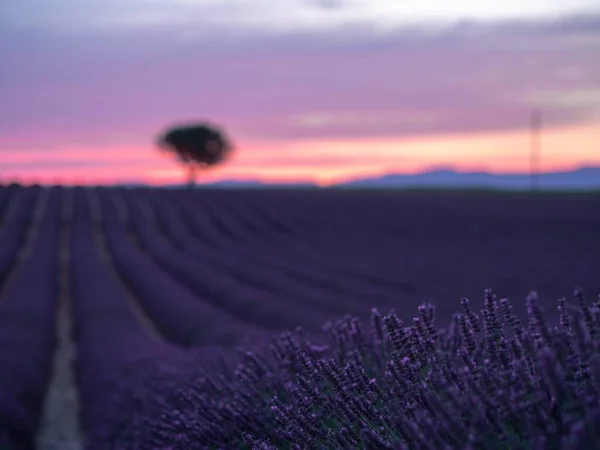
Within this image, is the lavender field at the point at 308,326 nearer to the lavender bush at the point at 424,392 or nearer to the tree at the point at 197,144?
the lavender bush at the point at 424,392

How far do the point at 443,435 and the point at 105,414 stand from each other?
494 cm

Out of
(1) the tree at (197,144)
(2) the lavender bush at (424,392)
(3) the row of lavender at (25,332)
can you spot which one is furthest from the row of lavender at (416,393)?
(1) the tree at (197,144)

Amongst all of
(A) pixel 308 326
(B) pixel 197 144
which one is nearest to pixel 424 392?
(A) pixel 308 326

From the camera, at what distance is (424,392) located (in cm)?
269

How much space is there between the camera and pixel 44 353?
11.4 meters

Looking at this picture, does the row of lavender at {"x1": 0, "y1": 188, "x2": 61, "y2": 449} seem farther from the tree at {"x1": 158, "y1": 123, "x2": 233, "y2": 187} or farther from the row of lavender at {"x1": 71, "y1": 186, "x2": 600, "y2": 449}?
the tree at {"x1": 158, "y1": 123, "x2": 233, "y2": 187}

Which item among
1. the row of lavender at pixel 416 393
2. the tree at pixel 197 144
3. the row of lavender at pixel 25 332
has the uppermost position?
the tree at pixel 197 144

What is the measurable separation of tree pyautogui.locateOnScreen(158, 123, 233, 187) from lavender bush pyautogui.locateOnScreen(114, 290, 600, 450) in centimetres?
6551

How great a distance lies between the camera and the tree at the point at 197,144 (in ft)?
228

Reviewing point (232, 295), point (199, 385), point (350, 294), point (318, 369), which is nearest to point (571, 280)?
point (350, 294)

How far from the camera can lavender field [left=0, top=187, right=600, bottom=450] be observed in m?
2.46

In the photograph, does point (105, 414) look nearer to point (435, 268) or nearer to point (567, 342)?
point (567, 342)

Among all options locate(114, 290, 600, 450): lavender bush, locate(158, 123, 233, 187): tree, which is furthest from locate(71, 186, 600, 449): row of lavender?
locate(158, 123, 233, 187): tree

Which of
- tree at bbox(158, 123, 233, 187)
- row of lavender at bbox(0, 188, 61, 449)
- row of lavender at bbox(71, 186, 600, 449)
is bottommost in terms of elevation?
row of lavender at bbox(0, 188, 61, 449)
